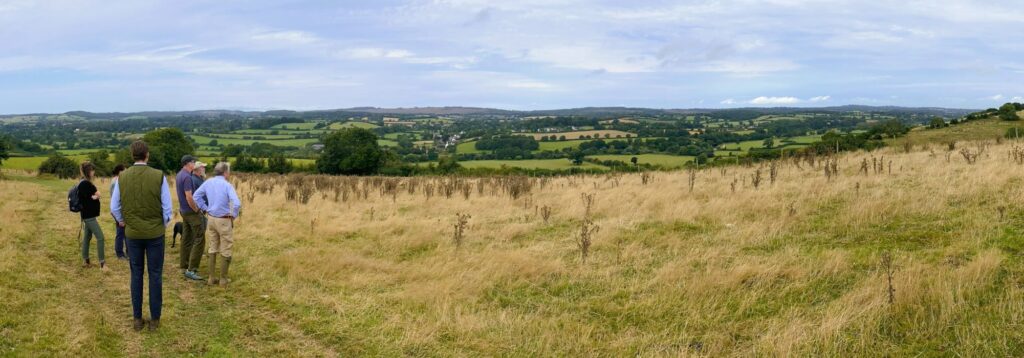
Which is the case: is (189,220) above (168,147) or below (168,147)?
below

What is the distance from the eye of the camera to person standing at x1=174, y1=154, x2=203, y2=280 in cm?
799

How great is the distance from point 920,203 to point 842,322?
4847 millimetres

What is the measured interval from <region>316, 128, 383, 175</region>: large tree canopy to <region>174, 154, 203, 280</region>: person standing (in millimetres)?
37328

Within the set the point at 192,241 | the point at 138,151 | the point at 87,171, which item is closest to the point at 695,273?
the point at 138,151

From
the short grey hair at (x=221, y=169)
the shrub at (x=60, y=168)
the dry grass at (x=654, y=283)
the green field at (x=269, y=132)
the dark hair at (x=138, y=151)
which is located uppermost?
the green field at (x=269, y=132)

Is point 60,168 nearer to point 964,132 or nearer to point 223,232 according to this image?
point 223,232

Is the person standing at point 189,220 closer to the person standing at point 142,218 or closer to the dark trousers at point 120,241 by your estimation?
the dark trousers at point 120,241

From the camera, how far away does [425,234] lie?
9.93m

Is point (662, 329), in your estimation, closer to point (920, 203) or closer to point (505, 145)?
point (920, 203)

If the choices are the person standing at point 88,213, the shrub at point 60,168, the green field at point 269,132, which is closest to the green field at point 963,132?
the person standing at point 88,213

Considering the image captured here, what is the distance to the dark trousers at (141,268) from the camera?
221 inches

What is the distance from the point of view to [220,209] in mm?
7453

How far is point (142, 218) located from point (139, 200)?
18 centimetres

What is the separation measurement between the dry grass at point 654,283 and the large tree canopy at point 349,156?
3406cm
